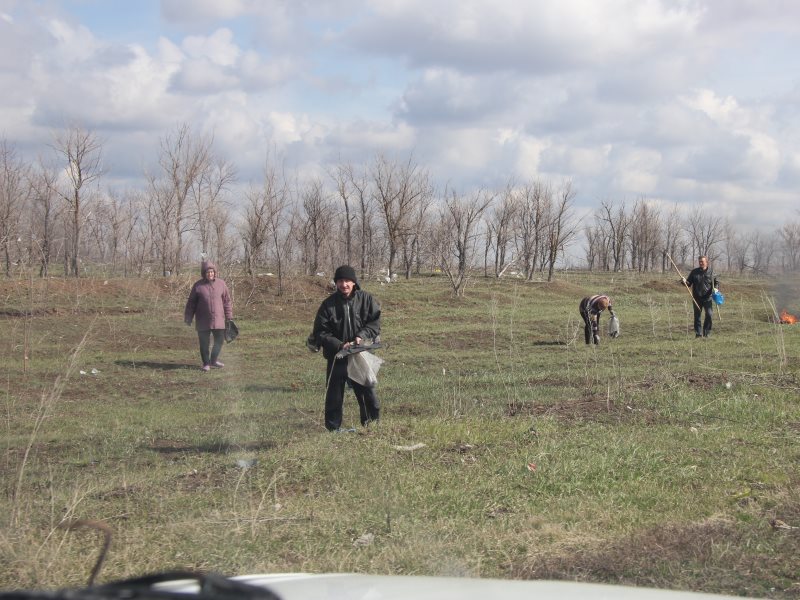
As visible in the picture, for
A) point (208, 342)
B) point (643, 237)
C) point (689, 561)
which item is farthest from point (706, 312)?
point (643, 237)

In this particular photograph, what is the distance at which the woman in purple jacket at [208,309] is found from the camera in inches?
545

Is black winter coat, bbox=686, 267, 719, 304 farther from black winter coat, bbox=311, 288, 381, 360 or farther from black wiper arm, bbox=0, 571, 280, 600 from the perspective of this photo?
black wiper arm, bbox=0, 571, 280, 600

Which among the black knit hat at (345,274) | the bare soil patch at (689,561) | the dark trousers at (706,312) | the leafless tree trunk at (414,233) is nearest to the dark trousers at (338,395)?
the black knit hat at (345,274)

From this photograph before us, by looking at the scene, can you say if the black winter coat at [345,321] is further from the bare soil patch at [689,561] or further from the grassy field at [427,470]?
the bare soil patch at [689,561]

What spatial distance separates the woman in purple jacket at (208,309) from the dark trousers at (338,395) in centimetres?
607

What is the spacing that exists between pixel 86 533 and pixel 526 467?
3.25 meters

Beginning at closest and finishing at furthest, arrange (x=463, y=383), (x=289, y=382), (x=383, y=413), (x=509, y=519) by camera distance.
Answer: (x=509, y=519), (x=383, y=413), (x=463, y=383), (x=289, y=382)

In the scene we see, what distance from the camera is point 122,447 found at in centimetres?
820

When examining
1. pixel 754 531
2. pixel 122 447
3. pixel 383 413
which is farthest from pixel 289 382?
pixel 754 531

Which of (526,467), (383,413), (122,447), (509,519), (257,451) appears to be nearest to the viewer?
(509,519)

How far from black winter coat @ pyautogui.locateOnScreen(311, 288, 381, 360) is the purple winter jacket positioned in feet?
19.6

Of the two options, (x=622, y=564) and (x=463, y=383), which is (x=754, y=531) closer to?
(x=622, y=564)

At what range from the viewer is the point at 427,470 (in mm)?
6355

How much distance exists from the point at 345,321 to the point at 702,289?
445 inches
